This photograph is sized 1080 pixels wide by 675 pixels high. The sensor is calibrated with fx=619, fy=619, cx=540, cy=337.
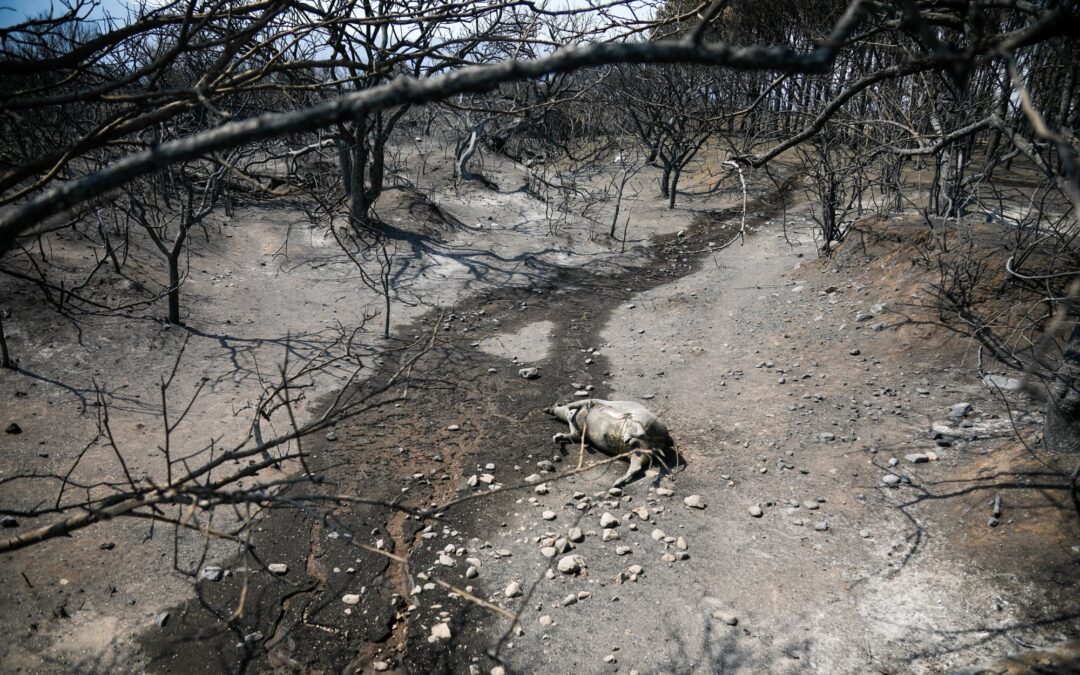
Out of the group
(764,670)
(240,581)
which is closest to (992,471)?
(764,670)

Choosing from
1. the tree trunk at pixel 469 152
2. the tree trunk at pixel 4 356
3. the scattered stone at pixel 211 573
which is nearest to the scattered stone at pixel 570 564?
the scattered stone at pixel 211 573

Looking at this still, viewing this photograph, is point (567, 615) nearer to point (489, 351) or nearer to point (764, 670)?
point (764, 670)

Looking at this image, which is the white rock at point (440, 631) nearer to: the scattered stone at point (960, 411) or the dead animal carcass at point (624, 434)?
the dead animal carcass at point (624, 434)

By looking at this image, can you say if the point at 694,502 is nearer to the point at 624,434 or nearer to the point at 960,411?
the point at 624,434

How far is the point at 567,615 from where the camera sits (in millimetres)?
3639

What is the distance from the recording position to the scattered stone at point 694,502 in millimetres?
4518

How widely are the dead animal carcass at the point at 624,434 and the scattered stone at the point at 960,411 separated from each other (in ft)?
7.09

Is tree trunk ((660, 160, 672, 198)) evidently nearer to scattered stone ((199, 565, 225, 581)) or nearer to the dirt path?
the dirt path

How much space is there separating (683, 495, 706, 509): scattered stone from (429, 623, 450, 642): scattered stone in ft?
6.37

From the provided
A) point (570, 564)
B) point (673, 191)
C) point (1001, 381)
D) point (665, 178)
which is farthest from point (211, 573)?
point (665, 178)

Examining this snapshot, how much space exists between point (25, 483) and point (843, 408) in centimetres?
652

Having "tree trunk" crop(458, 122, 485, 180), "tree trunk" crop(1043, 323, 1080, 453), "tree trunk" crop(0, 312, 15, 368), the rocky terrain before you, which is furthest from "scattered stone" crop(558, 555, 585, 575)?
"tree trunk" crop(458, 122, 485, 180)

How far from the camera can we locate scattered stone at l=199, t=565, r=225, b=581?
3932 millimetres

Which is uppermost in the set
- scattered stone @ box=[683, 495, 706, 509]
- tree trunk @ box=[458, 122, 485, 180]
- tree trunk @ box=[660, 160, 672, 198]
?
tree trunk @ box=[458, 122, 485, 180]
